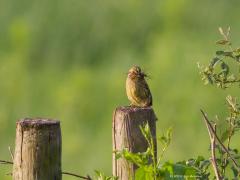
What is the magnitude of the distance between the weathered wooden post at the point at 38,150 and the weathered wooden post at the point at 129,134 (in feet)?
0.93

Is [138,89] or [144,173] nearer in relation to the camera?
[144,173]

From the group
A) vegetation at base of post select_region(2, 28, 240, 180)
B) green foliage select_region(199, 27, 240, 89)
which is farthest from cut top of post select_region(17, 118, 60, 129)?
green foliage select_region(199, 27, 240, 89)

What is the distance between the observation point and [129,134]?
12.3ft

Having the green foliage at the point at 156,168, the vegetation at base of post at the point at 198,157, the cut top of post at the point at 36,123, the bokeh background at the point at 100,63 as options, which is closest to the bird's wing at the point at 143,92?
the vegetation at base of post at the point at 198,157

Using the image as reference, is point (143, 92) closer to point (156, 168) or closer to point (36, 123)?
point (36, 123)

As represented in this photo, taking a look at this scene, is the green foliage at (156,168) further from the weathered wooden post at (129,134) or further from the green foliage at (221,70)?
the green foliage at (221,70)

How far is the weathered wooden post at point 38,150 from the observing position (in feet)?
11.7

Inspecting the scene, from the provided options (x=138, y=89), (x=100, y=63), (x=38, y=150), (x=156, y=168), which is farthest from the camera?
(x=100, y=63)

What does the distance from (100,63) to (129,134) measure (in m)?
10.4

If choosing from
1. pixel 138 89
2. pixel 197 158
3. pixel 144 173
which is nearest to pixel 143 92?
pixel 138 89

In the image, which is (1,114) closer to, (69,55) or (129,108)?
(69,55)

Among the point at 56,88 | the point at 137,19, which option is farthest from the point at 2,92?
the point at 137,19

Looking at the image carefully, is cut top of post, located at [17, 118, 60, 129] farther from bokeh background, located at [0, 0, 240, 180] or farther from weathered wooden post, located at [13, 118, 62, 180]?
bokeh background, located at [0, 0, 240, 180]

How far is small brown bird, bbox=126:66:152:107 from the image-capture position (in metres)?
4.73
